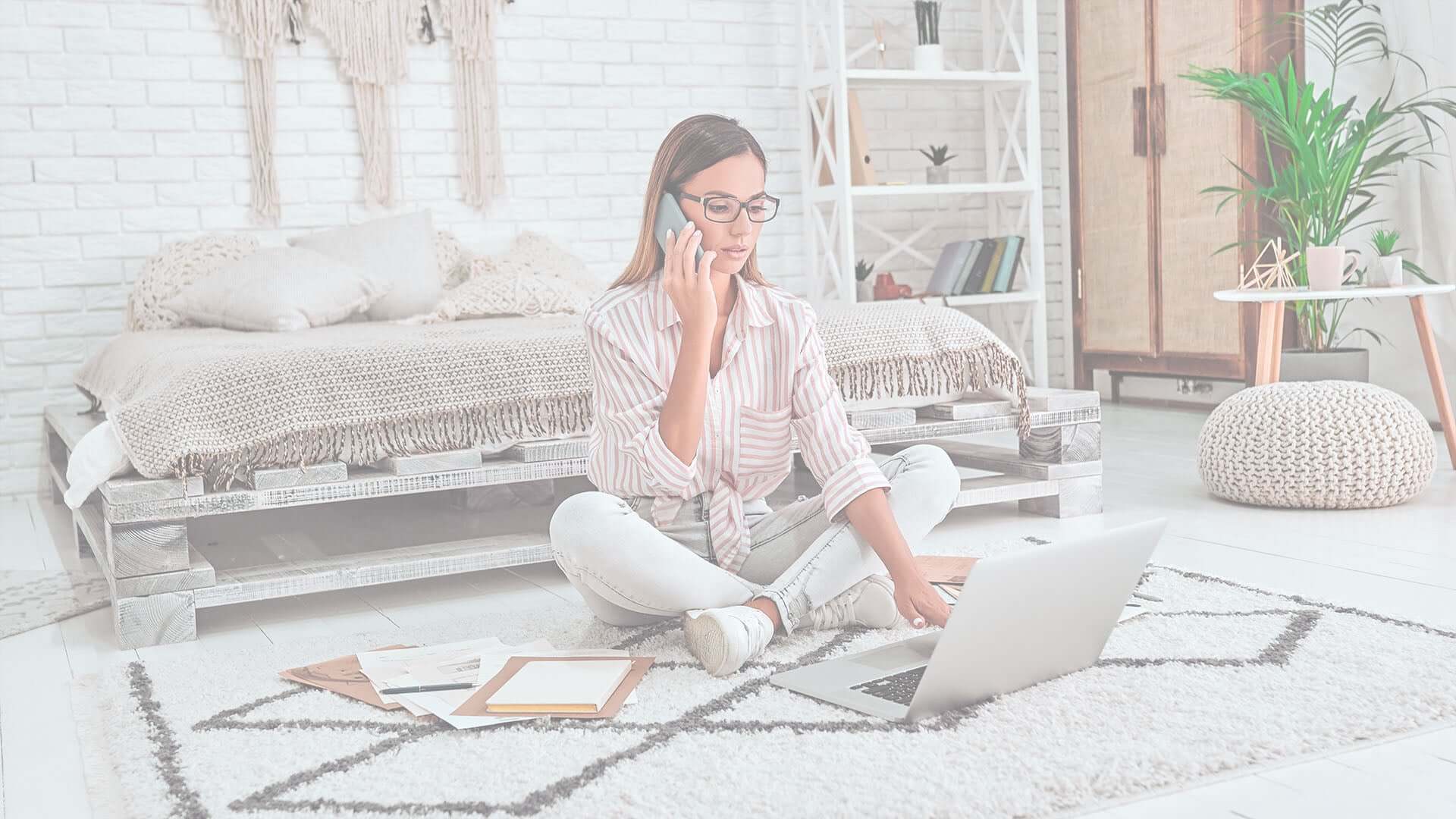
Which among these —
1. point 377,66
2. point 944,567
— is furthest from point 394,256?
point 944,567

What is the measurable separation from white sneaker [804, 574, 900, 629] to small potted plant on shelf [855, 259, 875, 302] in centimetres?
293

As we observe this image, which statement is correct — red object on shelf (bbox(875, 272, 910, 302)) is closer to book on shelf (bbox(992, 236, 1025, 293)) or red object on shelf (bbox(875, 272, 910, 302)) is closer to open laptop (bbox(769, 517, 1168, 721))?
book on shelf (bbox(992, 236, 1025, 293))

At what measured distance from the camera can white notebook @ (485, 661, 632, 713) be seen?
59.8 inches

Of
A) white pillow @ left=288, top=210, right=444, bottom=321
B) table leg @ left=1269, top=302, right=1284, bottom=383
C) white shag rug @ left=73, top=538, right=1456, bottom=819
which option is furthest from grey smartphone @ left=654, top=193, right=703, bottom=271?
white pillow @ left=288, top=210, right=444, bottom=321

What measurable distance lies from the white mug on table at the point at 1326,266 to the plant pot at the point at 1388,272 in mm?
105

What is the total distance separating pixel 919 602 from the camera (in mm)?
1654

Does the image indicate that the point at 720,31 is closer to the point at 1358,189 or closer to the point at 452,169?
the point at 452,169

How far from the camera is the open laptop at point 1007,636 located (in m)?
1.35

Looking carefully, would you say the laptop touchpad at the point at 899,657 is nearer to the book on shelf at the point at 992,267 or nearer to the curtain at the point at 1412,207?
the curtain at the point at 1412,207

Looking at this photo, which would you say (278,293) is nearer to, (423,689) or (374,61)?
(374,61)

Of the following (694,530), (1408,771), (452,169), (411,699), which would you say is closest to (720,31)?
(452,169)

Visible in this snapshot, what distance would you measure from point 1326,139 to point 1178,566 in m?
1.81

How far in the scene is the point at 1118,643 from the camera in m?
1.73

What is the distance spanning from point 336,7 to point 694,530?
297 centimetres
